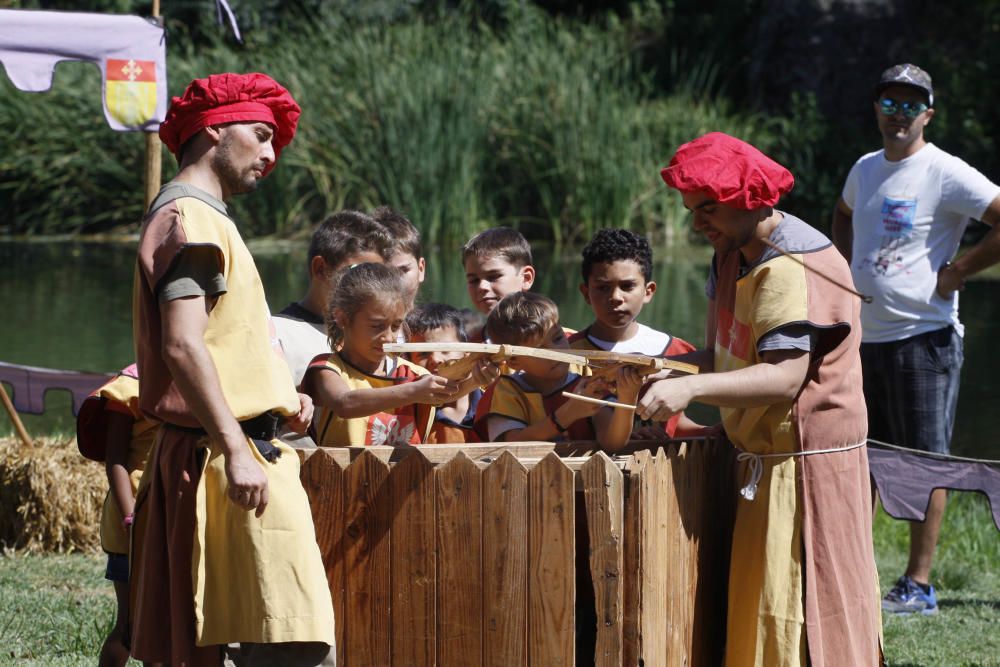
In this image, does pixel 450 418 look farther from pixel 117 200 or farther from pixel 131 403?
pixel 117 200

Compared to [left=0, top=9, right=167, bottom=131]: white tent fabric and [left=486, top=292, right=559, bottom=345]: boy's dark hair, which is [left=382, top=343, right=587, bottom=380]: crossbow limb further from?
[left=0, top=9, right=167, bottom=131]: white tent fabric

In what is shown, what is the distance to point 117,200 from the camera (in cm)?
1667

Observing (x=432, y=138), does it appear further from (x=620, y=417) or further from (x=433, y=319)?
(x=620, y=417)

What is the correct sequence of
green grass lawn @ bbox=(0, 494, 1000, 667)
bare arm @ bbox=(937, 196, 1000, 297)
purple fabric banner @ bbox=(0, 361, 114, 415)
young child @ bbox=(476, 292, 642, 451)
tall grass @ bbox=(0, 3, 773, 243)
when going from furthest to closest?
tall grass @ bbox=(0, 3, 773, 243) < purple fabric banner @ bbox=(0, 361, 114, 415) < bare arm @ bbox=(937, 196, 1000, 297) < green grass lawn @ bbox=(0, 494, 1000, 667) < young child @ bbox=(476, 292, 642, 451)

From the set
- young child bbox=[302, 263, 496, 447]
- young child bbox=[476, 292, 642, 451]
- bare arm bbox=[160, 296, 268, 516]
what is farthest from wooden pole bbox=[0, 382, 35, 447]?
bare arm bbox=[160, 296, 268, 516]

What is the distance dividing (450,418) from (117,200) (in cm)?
1317

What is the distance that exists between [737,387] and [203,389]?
4.11 feet

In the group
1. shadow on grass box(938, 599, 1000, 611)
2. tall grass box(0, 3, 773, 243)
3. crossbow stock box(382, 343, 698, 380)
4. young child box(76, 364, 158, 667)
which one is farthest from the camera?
tall grass box(0, 3, 773, 243)

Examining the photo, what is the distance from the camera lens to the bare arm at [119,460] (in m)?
3.89

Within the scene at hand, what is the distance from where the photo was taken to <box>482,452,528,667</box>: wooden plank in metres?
3.29

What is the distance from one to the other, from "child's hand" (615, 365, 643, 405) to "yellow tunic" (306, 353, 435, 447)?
0.66 metres

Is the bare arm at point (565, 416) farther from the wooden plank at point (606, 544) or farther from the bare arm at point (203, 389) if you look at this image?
the bare arm at point (203, 389)

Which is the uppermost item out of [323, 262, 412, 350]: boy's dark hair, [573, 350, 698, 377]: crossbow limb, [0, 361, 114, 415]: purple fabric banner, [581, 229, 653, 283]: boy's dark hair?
[581, 229, 653, 283]: boy's dark hair

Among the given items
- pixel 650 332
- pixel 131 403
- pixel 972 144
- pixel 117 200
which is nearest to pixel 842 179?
pixel 972 144
